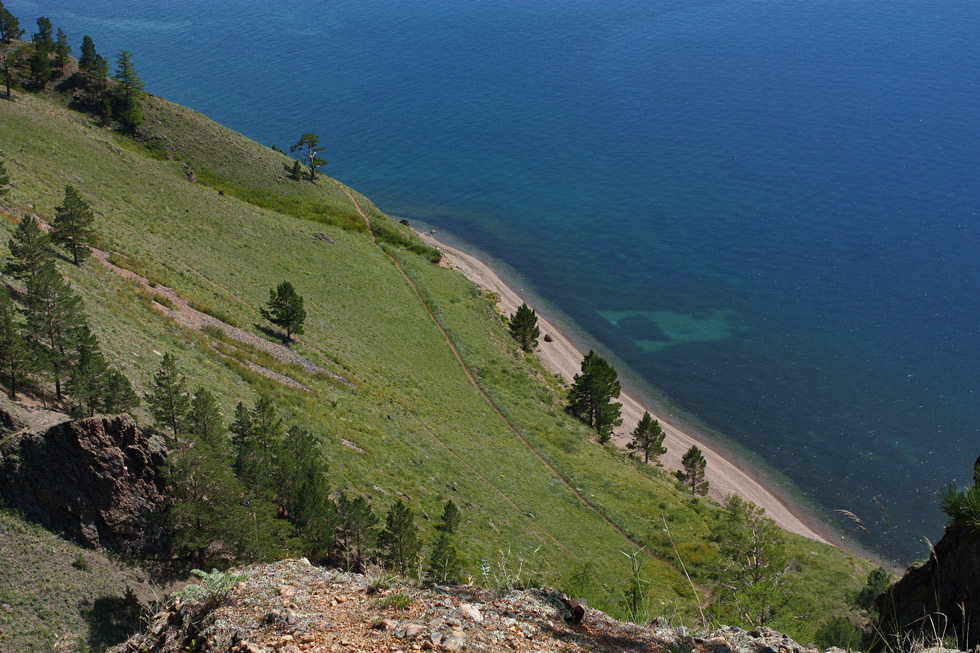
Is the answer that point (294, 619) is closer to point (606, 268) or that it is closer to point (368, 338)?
point (368, 338)

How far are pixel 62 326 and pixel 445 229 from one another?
8415 centimetres

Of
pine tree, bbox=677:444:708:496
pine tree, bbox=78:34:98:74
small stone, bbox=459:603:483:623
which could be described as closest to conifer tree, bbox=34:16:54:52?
pine tree, bbox=78:34:98:74

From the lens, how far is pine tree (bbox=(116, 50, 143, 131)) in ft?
269

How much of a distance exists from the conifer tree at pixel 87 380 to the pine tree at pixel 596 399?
41714 mm

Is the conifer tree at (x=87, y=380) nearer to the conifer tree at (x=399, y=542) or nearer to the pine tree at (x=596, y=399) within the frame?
the conifer tree at (x=399, y=542)

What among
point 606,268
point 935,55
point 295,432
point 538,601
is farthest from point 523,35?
A: point 538,601

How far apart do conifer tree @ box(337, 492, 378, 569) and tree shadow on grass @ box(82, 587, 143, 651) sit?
7406 mm

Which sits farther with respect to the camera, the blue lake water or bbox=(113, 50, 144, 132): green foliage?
bbox=(113, 50, 144, 132): green foliage

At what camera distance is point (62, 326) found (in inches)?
966

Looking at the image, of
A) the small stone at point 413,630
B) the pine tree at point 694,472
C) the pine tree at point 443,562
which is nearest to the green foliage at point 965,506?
the small stone at point 413,630

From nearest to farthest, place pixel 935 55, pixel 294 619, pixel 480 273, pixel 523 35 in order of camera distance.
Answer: pixel 294 619 < pixel 480 273 < pixel 935 55 < pixel 523 35

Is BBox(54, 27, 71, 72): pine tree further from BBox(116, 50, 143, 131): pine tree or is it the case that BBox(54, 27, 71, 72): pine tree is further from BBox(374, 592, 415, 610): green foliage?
BBox(374, 592, 415, 610): green foliage

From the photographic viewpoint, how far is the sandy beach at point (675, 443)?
54.9m

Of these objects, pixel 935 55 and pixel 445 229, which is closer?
pixel 445 229
